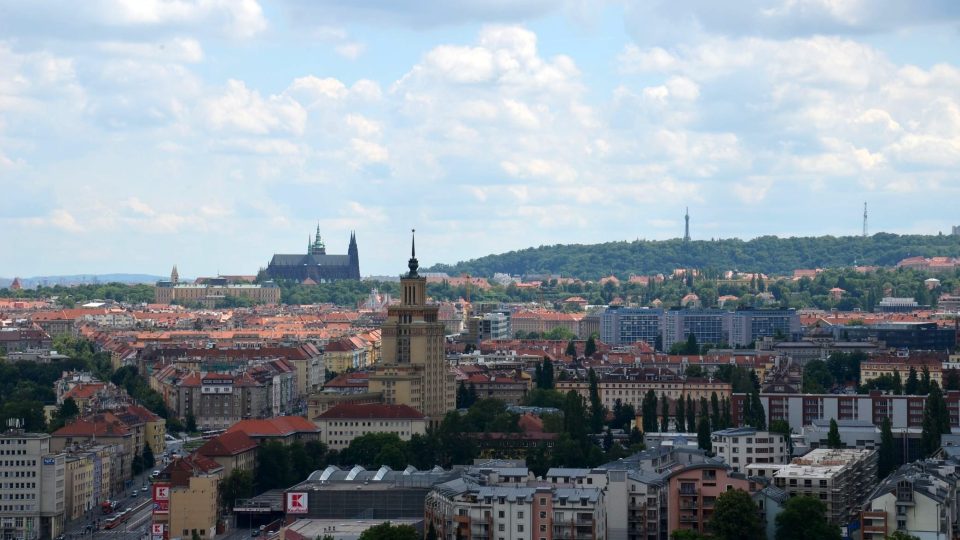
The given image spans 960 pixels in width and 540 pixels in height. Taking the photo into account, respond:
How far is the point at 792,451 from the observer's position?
80438mm

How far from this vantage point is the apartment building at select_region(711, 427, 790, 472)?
253 ft

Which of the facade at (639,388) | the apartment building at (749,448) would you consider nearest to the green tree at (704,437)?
the apartment building at (749,448)

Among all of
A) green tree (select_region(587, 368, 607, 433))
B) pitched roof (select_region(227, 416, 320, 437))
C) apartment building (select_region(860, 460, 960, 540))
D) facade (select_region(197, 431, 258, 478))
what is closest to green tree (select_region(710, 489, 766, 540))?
apartment building (select_region(860, 460, 960, 540))

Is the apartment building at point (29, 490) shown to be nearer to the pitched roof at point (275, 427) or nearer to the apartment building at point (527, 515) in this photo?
the pitched roof at point (275, 427)

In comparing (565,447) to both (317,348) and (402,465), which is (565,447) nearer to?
(402,465)

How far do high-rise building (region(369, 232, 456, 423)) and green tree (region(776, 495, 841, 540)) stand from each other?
3465 centimetres

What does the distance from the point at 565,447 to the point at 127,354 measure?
207ft

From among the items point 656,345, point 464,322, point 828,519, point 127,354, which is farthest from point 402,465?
point 464,322

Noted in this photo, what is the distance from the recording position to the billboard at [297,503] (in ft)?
236

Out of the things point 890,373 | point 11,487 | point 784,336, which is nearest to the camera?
point 11,487

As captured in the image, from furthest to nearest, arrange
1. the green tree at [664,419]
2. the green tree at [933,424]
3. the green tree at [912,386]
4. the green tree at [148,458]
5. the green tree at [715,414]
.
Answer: the green tree at [912,386]
the green tree at [664,419]
the green tree at [148,458]
the green tree at [715,414]
the green tree at [933,424]

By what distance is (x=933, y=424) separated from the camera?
270ft

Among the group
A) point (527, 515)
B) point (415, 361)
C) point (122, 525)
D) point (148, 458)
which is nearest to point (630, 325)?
point (415, 361)

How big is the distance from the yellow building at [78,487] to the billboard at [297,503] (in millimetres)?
9400
